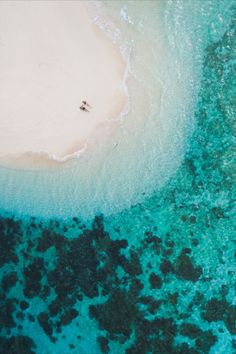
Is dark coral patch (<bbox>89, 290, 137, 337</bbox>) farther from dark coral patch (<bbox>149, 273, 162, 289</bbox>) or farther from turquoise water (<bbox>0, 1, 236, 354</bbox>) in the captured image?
dark coral patch (<bbox>149, 273, 162, 289</bbox>)

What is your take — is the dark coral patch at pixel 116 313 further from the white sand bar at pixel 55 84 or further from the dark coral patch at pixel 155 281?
the white sand bar at pixel 55 84

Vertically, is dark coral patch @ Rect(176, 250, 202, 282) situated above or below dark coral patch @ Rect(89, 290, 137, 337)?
above

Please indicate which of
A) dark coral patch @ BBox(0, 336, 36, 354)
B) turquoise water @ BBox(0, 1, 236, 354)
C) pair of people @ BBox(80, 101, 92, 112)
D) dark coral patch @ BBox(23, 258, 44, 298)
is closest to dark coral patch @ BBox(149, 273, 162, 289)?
turquoise water @ BBox(0, 1, 236, 354)

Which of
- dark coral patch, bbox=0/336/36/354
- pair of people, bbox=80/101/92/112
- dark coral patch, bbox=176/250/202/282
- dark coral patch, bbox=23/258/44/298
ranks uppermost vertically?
pair of people, bbox=80/101/92/112

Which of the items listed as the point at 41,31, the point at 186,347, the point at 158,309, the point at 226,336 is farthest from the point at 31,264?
the point at 41,31

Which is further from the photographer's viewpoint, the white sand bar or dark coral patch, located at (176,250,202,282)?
the white sand bar

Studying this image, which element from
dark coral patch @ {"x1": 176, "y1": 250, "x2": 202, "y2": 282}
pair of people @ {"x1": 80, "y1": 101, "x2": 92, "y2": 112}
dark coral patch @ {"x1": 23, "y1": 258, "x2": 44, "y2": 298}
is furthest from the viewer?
pair of people @ {"x1": 80, "y1": 101, "x2": 92, "y2": 112}
